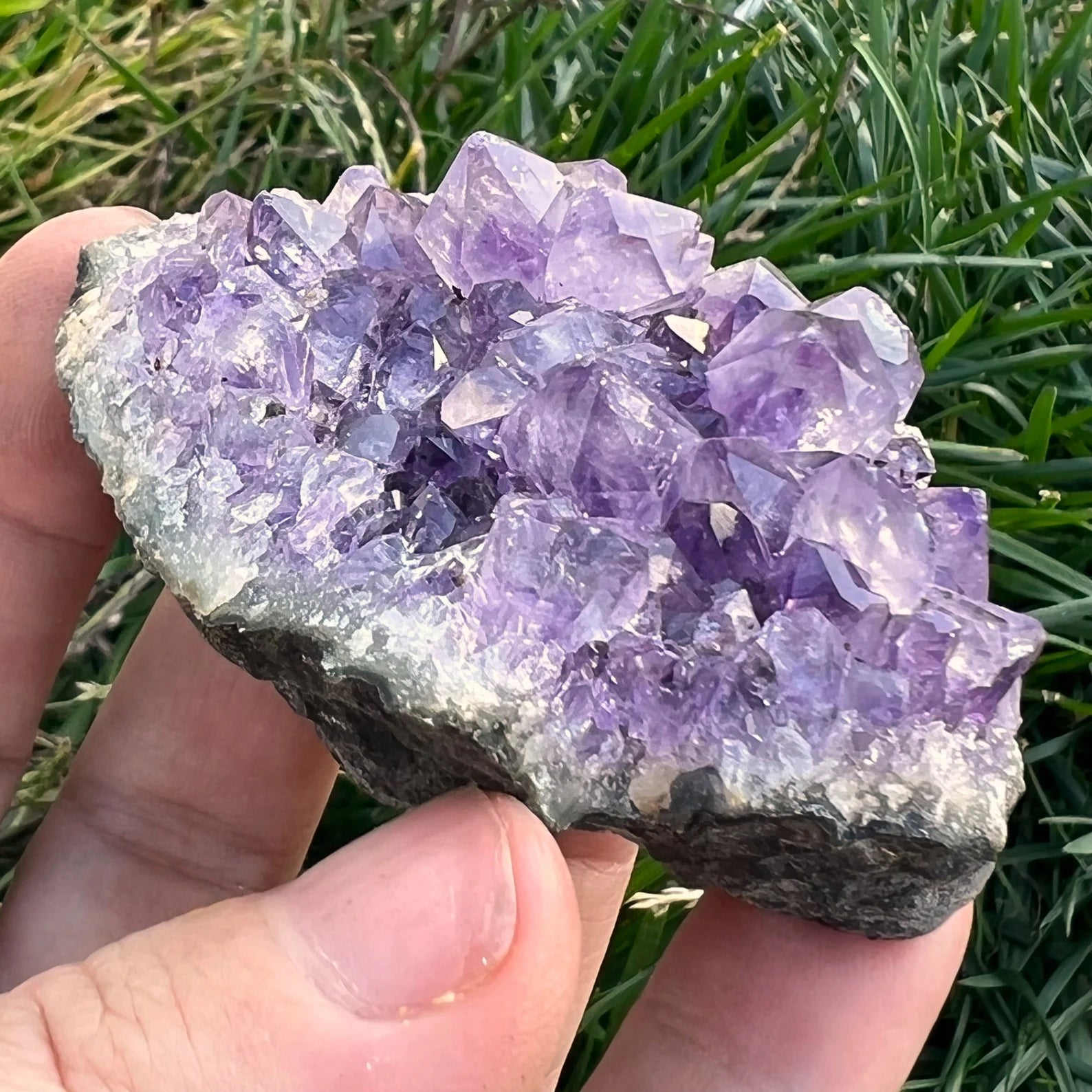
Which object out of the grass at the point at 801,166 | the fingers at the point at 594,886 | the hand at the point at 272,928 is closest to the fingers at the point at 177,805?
the hand at the point at 272,928


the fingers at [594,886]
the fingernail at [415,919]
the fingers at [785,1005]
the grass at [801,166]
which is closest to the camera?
the fingernail at [415,919]

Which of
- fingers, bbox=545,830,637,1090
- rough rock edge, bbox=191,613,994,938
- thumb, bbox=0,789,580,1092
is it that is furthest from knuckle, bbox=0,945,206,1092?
fingers, bbox=545,830,637,1090

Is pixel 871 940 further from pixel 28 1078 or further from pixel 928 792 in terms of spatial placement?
pixel 28 1078

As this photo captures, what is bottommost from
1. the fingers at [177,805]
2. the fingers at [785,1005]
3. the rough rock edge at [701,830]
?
the fingers at [785,1005]

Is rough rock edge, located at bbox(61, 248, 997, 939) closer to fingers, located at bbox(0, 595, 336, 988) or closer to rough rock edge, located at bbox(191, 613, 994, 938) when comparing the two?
rough rock edge, located at bbox(191, 613, 994, 938)

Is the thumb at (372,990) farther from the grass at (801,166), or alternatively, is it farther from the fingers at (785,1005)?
the grass at (801,166)

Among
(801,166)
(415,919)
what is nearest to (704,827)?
(415,919)
